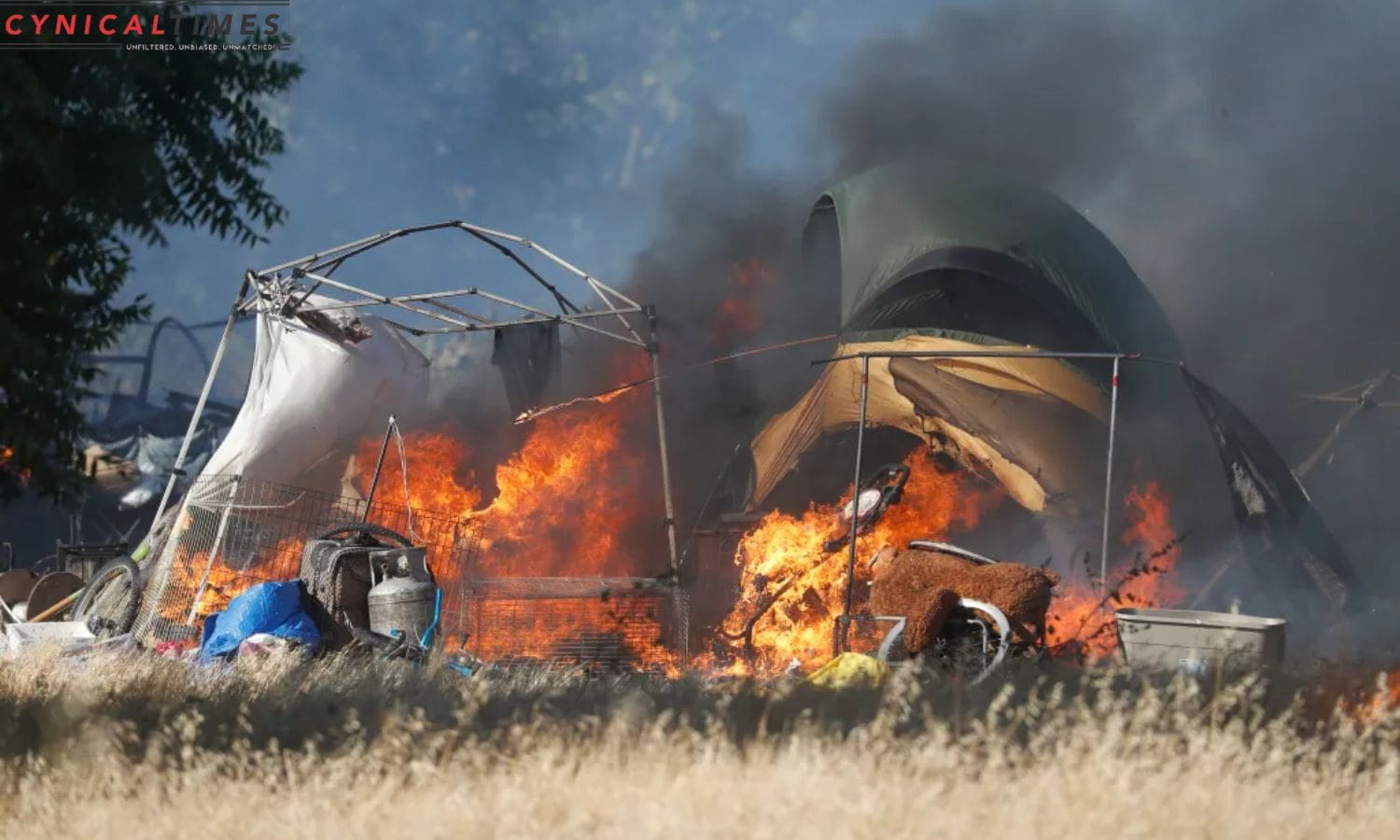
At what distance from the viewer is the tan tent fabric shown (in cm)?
1259

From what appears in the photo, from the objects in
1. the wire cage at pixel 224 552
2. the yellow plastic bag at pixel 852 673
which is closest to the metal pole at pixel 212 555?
the wire cage at pixel 224 552

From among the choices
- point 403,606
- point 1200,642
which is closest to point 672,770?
point 1200,642

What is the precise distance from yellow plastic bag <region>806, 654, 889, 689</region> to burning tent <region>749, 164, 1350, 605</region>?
437 centimetres

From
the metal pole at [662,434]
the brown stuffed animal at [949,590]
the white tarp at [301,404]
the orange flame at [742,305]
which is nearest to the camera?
the brown stuffed animal at [949,590]

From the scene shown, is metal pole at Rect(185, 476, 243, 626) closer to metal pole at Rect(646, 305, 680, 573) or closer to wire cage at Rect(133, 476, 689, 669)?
wire cage at Rect(133, 476, 689, 669)

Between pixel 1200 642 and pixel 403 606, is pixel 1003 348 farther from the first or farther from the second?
pixel 403 606

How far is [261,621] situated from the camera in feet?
29.7

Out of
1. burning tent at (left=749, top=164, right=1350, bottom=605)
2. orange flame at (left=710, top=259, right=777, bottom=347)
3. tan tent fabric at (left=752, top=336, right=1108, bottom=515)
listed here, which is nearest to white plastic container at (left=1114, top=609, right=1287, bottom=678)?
burning tent at (left=749, top=164, right=1350, bottom=605)

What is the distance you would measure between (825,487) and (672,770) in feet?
32.2

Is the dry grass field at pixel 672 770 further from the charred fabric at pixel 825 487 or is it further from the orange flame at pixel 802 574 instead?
the orange flame at pixel 802 574

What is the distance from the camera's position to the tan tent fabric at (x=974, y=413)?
12.6 meters

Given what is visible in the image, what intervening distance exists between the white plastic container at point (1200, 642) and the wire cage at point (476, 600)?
13.8 ft

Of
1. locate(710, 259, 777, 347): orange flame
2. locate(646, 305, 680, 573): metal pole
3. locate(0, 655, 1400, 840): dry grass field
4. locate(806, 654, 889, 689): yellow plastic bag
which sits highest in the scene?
locate(710, 259, 777, 347): orange flame

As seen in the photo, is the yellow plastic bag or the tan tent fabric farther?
the tan tent fabric
